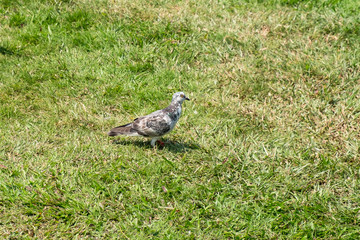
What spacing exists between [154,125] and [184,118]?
1166 millimetres

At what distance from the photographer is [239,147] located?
652cm

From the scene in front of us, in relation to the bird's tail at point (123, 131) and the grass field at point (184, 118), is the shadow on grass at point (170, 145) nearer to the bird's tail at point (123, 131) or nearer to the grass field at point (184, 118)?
the grass field at point (184, 118)

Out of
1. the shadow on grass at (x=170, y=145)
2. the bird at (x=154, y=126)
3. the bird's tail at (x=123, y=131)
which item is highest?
the bird at (x=154, y=126)

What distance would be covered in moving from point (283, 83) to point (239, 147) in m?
2.27

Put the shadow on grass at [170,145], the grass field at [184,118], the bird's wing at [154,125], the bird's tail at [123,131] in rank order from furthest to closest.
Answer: the shadow on grass at [170,145]
the bird's tail at [123,131]
the bird's wing at [154,125]
the grass field at [184,118]

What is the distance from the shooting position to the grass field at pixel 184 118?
534cm

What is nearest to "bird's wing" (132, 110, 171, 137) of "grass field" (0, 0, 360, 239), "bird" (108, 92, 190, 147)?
"bird" (108, 92, 190, 147)

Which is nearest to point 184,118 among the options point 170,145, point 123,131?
point 170,145

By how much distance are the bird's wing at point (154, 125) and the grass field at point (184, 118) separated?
0.35 meters

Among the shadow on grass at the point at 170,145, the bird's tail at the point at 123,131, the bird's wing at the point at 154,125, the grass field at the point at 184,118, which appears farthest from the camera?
the shadow on grass at the point at 170,145

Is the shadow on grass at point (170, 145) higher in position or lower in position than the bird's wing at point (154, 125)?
lower

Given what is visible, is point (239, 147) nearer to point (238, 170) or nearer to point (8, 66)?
point (238, 170)

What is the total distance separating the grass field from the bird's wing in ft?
1.16

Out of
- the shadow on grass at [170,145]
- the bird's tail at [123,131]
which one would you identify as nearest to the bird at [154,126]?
the bird's tail at [123,131]
